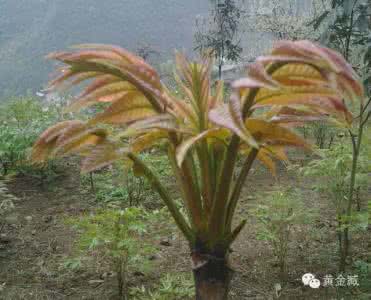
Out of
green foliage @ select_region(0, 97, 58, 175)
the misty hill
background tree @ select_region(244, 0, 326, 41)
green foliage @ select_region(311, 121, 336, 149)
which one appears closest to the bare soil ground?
green foliage @ select_region(0, 97, 58, 175)

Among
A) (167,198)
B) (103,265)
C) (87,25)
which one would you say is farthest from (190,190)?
(87,25)

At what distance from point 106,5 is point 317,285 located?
12.6 meters

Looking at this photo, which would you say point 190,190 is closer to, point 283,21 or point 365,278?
point 365,278

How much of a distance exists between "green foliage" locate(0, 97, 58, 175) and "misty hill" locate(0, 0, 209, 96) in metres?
6.07

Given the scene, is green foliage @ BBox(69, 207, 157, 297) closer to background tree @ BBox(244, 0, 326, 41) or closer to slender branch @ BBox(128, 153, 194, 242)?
slender branch @ BBox(128, 153, 194, 242)

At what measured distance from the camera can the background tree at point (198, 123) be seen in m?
1.16

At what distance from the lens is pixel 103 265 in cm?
269

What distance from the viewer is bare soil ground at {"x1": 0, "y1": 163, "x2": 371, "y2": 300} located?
7.79ft

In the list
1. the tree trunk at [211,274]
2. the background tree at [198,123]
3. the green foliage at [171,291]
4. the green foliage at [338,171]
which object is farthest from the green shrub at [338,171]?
the tree trunk at [211,274]

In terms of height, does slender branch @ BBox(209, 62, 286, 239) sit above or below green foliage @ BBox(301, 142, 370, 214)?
above

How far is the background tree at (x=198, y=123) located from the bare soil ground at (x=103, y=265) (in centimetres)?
113

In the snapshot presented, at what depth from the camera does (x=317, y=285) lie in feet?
7.61

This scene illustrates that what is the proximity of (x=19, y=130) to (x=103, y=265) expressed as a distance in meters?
2.08

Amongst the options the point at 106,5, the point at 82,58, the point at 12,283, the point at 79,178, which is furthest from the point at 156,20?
the point at 82,58
